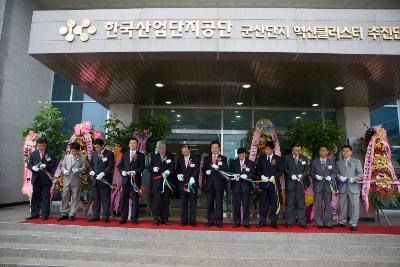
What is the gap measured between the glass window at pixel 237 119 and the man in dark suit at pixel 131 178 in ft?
14.7

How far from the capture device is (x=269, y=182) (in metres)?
6.42

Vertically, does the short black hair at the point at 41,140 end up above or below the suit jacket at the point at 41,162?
above

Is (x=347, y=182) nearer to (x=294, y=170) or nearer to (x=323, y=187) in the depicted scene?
(x=323, y=187)

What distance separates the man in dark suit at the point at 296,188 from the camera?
641 centimetres

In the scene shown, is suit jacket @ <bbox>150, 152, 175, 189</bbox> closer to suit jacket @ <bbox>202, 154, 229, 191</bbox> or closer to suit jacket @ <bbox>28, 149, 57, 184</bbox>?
suit jacket @ <bbox>202, 154, 229, 191</bbox>

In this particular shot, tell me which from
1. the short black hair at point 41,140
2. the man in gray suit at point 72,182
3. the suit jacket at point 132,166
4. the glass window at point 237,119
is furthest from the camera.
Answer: the glass window at point 237,119

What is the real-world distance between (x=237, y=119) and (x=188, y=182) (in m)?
4.56

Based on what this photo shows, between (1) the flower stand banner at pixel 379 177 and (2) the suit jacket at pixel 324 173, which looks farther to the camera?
(1) the flower stand banner at pixel 379 177

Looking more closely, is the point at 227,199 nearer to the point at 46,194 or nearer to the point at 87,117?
the point at 46,194

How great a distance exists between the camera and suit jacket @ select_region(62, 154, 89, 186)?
6.71m

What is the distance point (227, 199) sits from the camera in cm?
835

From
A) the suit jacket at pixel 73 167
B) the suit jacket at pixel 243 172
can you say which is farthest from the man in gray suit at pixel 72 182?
the suit jacket at pixel 243 172

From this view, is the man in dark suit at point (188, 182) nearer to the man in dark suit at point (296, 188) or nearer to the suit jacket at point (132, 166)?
the suit jacket at point (132, 166)

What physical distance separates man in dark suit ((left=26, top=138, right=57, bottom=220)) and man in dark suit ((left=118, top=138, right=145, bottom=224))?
1.59m
